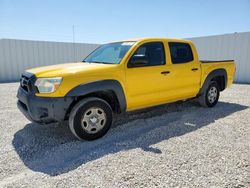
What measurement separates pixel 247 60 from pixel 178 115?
9.33 m

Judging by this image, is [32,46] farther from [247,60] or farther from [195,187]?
[195,187]

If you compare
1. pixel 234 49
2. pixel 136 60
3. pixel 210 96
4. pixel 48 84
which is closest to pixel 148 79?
pixel 136 60

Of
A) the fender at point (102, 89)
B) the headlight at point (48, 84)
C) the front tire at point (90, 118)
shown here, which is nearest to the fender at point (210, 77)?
the fender at point (102, 89)

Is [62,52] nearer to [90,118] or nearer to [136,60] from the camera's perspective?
[136,60]

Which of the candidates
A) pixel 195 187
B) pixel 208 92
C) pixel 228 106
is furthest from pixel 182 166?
pixel 228 106

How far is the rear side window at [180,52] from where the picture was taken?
5121 mm

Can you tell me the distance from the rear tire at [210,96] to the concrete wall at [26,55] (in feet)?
40.2

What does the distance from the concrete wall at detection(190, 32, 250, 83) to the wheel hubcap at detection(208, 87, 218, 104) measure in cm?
776

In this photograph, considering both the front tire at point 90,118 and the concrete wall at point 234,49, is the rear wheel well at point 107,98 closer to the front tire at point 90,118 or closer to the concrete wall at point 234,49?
the front tire at point 90,118

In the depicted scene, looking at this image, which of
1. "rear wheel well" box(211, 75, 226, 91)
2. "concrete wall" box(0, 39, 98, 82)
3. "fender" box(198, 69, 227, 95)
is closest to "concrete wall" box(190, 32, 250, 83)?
"rear wheel well" box(211, 75, 226, 91)

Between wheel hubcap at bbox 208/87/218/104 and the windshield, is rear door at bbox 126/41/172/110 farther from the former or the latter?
wheel hubcap at bbox 208/87/218/104

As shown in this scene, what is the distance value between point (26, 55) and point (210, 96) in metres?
12.6

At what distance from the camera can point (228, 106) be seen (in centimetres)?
643

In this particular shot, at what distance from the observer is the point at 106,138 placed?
13.3 ft
